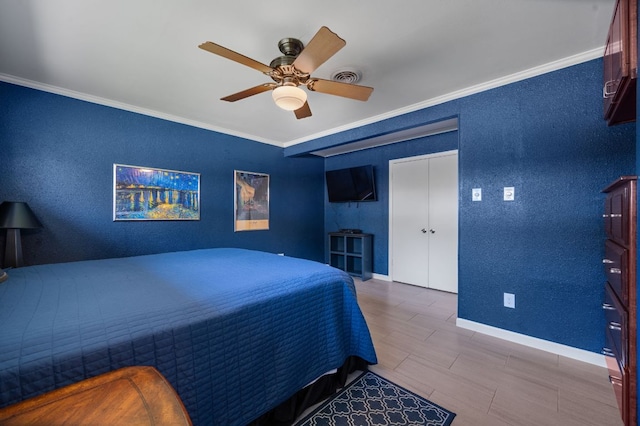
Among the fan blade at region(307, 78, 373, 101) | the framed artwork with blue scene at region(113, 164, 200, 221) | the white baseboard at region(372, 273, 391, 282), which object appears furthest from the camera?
the white baseboard at region(372, 273, 391, 282)

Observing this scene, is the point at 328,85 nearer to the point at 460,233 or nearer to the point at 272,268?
the point at 272,268

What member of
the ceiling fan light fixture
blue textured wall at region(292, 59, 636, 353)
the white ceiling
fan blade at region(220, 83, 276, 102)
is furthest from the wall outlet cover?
fan blade at region(220, 83, 276, 102)

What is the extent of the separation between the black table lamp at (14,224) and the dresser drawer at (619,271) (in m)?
3.99

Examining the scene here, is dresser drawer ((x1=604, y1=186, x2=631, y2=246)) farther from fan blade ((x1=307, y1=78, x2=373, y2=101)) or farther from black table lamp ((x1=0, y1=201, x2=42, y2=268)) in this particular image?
black table lamp ((x1=0, y1=201, x2=42, y2=268))

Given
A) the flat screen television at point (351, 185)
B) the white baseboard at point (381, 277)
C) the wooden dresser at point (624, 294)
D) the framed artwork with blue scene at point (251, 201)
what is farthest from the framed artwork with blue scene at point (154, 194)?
the wooden dresser at point (624, 294)

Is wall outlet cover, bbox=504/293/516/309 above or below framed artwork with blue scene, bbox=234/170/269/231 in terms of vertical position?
below

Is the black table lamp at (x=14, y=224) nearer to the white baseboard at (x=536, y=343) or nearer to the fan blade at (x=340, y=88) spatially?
the fan blade at (x=340, y=88)

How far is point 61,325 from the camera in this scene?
39.1 inches

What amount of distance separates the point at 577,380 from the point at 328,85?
272cm

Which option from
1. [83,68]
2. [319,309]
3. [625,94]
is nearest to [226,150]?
[83,68]

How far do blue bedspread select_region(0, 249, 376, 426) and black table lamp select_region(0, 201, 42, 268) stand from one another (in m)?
0.43

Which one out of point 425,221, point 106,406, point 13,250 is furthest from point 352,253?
point 106,406

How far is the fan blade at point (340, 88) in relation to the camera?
1.84m

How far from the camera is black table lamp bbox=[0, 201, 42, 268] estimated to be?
211 cm
